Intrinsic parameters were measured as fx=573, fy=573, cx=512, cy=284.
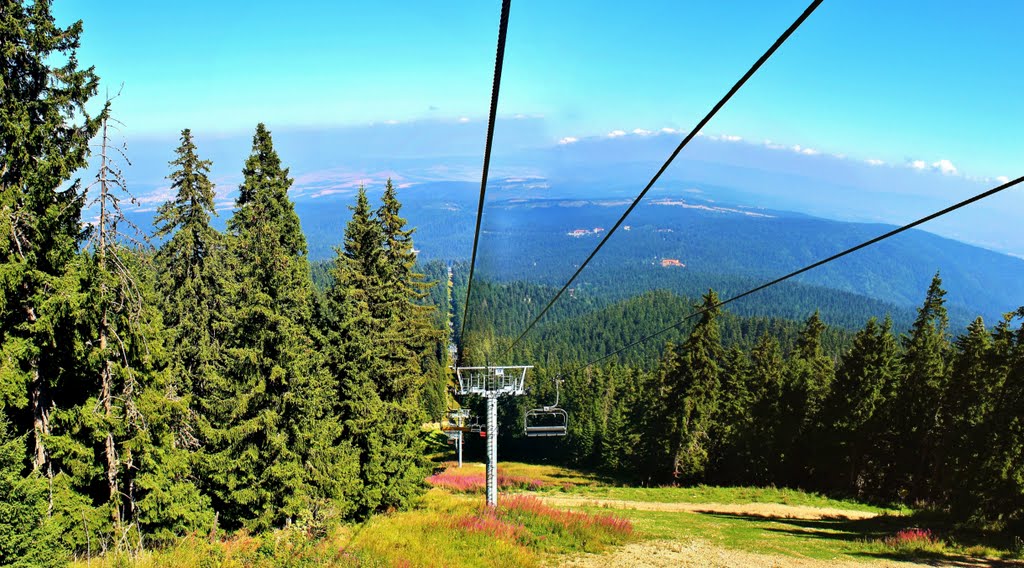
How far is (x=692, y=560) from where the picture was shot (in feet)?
55.4

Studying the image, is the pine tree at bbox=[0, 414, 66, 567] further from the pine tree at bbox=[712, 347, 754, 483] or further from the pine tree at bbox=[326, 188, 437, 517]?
the pine tree at bbox=[712, 347, 754, 483]

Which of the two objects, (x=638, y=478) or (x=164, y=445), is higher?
(x=164, y=445)

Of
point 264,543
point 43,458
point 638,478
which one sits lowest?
point 638,478

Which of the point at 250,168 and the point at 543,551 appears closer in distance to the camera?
the point at 543,551

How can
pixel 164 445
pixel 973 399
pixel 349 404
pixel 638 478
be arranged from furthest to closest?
pixel 638 478 < pixel 973 399 < pixel 349 404 < pixel 164 445

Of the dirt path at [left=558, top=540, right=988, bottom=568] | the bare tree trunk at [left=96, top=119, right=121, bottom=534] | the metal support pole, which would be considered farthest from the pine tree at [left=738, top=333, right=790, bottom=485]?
the bare tree trunk at [left=96, top=119, right=121, bottom=534]

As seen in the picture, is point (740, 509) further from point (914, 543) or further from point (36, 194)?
point (36, 194)

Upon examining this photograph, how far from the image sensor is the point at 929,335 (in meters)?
36.5

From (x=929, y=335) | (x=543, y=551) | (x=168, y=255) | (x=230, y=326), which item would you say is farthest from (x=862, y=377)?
(x=168, y=255)

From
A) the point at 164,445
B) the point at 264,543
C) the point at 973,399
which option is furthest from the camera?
the point at 973,399

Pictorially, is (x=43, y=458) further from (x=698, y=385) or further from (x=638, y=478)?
(x=638, y=478)

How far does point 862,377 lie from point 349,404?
33.2m

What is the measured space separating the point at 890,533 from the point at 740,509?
845cm

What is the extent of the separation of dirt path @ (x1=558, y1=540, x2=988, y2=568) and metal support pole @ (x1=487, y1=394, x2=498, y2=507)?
5.86 m
